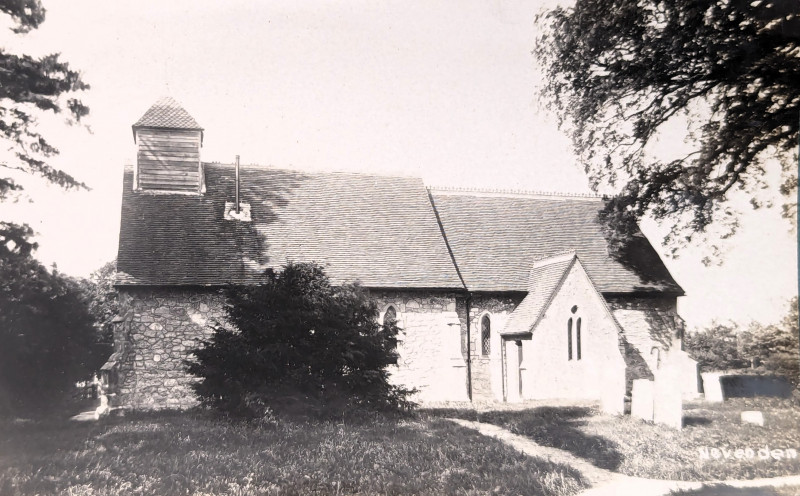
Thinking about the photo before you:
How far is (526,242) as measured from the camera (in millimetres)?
15672

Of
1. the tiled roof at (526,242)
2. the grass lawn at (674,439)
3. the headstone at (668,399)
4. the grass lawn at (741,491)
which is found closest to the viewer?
the grass lawn at (741,491)

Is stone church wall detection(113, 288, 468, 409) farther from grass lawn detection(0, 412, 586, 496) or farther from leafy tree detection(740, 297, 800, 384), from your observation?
leafy tree detection(740, 297, 800, 384)

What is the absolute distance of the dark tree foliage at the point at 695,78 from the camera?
6.87 metres

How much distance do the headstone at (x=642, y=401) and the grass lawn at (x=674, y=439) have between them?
0.90 ft

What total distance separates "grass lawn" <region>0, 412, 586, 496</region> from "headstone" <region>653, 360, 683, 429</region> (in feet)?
13.3

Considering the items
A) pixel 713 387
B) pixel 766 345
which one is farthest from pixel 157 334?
pixel 713 387

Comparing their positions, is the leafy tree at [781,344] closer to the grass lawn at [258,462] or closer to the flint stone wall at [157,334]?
the grass lawn at [258,462]

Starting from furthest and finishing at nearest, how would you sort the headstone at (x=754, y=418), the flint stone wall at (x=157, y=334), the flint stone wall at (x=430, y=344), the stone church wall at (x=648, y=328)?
the stone church wall at (x=648, y=328)
the flint stone wall at (x=430, y=344)
the flint stone wall at (x=157, y=334)
the headstone at (x=754, y=418)

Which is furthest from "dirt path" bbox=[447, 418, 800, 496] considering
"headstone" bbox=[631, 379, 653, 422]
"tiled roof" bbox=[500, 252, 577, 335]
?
"tiled roof" bbox=[500, 252, 577, 335]

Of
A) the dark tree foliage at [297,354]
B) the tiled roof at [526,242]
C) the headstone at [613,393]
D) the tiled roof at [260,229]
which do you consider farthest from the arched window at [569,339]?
the dark tree foliage at [297,354]

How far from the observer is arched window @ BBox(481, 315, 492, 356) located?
15.2 m

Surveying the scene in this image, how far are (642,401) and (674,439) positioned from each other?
242 centimetres

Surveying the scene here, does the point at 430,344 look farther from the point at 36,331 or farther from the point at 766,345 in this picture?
the point at 36,331

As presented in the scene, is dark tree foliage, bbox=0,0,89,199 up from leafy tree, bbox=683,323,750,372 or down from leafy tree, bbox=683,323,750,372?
up
